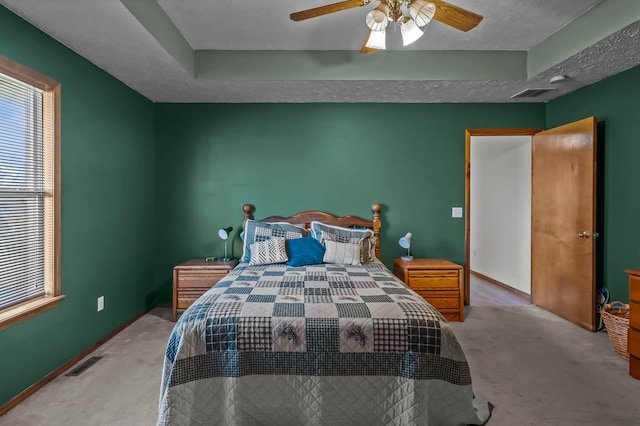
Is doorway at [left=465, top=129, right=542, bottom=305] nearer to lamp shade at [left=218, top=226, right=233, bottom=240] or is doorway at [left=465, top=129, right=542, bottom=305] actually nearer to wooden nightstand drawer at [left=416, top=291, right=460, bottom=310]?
wooden nightstand drawer at [left=416, top=291, right=460, bottom=310]

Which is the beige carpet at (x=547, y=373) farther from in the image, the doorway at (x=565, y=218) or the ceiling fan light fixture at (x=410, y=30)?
the ceiling fan light fixture at (x=410, y=30)

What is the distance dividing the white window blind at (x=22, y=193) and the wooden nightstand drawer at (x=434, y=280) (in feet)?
10.6

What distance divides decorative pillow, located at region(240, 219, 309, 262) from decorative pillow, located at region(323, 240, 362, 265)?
1.38 ft

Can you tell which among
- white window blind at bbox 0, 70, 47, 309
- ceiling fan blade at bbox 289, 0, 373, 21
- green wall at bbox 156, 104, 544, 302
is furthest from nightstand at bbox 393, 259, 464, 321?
white window blind at bbox 0, 70, 47, 309

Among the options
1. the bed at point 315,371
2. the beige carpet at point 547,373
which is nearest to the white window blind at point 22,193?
the bed at point 315,371

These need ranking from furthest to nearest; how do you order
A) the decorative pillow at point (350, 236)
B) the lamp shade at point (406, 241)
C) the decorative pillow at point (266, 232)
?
the lamp shade at point (406, 241) → the decorative pillow at point (266, 232) → the decorative pillow at point (350, 236)

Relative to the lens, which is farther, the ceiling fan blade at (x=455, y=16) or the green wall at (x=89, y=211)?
the green wall at (x=89, y=211)

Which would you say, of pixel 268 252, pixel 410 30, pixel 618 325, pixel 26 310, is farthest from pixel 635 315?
pixel 26 310

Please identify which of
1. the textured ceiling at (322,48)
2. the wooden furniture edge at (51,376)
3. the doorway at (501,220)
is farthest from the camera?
the doorway at (501,220)

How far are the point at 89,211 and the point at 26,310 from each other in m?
0.99

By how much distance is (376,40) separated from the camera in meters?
2.32

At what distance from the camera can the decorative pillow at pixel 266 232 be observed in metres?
3.71

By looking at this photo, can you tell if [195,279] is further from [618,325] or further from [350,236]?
[618,325]

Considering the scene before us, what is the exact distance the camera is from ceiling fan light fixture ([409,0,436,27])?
6.46 ft
